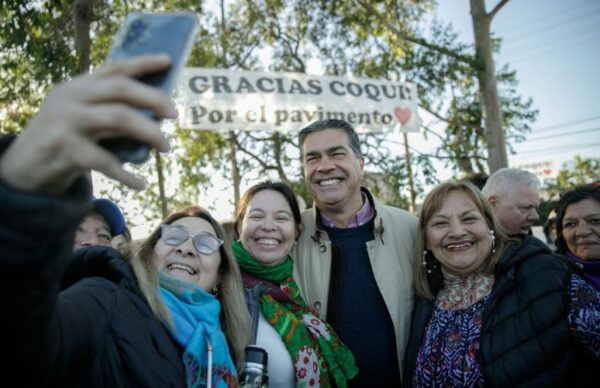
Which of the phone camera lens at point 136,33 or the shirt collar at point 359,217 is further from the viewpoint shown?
the shirt collar at point 359,217

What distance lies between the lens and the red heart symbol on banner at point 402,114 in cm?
658

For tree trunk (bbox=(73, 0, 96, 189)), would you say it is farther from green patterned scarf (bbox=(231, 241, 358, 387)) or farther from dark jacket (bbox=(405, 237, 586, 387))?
dark jacket (bbox=(405, 237, 586, 387))

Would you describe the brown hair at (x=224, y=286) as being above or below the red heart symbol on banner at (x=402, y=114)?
below

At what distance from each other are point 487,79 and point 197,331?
5764mm

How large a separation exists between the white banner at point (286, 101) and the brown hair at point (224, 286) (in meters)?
3.36

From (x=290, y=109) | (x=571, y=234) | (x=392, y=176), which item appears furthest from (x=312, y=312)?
(x=392, y=176)

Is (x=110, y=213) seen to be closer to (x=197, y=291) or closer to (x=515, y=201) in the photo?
(x=197, y=291)

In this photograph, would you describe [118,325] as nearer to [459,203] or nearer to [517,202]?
[459,203]

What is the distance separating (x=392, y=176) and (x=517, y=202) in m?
5.13

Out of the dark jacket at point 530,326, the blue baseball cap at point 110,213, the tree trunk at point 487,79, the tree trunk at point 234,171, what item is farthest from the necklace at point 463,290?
the tree trunk at point 234,171

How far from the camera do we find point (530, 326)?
2.02m

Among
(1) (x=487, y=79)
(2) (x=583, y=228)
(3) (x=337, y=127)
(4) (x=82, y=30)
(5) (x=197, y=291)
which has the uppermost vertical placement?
(4) (x=82, y=30)

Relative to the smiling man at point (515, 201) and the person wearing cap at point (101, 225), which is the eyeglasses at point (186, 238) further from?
the smiling man at point (515, 201)

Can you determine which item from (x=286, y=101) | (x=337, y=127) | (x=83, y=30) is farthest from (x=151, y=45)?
(x=286, y=101)
